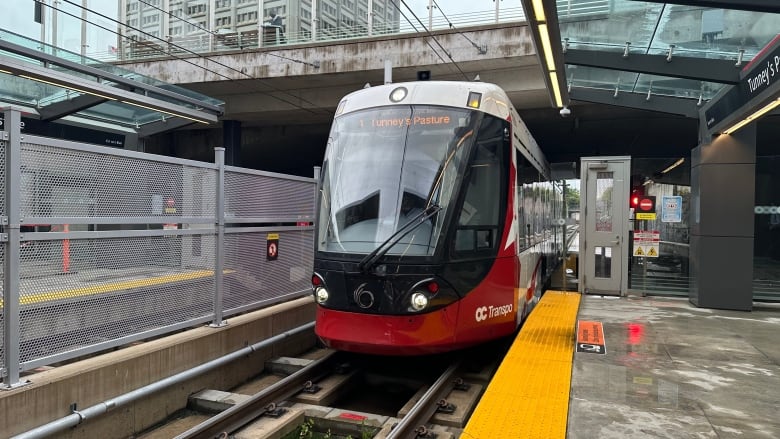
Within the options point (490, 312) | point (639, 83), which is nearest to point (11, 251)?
point (490, 312)

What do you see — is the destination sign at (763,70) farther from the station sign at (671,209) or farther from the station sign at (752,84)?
the station sign at (671,209)

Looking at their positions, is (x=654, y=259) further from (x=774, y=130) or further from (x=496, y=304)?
(x=774, y=130)

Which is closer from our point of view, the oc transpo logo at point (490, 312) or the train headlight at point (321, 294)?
the train headlight at point (321, 294)

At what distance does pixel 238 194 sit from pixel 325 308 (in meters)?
2.04

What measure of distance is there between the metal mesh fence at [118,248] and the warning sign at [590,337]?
13.7ft

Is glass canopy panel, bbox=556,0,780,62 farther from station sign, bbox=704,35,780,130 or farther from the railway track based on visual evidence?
the railway track

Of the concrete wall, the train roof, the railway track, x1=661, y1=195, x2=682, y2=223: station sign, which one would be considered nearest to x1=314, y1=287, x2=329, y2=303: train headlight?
the railway track

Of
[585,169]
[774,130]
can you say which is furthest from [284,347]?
[774,130]

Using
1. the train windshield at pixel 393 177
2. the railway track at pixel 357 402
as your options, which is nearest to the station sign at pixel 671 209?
the railway track at pixel 357 402

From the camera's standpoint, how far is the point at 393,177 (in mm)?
5914

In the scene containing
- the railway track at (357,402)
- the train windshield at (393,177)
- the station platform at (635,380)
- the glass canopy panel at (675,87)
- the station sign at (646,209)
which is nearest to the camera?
the station platform at (635,380)

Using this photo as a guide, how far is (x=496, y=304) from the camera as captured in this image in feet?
20.8

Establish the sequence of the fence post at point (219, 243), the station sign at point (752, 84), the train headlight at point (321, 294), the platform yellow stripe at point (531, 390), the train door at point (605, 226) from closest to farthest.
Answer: the platform yellow stripe at point (531, 390) < the train headlight at point (321, 294) < the station sign at point (752, 84) < the fence post at point (219, 243) < the train door at point (605, 226)

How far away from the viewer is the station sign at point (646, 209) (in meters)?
11.0
